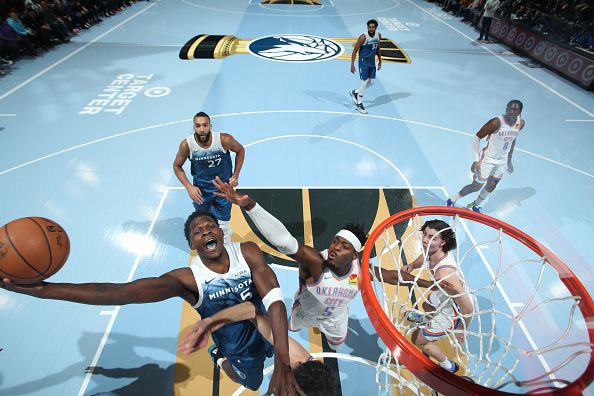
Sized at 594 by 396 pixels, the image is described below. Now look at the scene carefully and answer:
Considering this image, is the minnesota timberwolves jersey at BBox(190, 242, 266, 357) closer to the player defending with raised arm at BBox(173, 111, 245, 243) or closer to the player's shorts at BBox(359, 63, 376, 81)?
the player defending with raised arm at BBox(173, 111, 245, 243)

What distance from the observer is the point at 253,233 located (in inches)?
196

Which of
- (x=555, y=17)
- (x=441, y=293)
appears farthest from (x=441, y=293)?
(x=555, y=17)

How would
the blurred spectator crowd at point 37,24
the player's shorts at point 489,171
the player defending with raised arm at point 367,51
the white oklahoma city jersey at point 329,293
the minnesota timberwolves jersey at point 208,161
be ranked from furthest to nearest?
the blurred spectator crowd at point 37,24, the player defending with raised arm at point 367,51, the player's shorts at point 489,171, the minnesota timberwolves jersey at point 208,161, the white oklahoma city jersey at point 329,293

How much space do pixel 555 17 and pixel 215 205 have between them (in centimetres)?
1500

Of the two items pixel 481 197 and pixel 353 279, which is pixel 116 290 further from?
pixel 481 197

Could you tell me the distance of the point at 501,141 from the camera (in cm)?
483

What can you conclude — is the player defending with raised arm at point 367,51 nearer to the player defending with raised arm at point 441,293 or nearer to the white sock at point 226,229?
the white sock at point 226,229

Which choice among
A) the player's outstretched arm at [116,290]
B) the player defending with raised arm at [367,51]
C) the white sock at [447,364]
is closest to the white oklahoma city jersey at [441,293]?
the white sock at [447,364]

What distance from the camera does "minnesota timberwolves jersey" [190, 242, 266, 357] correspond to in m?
2.45

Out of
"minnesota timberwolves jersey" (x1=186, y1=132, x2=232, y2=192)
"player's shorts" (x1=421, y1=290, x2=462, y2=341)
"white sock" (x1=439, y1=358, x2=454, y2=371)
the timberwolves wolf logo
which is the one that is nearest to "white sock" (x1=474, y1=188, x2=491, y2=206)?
"player's shorts" (x1=421, y1=290, x2=462, y2=341)

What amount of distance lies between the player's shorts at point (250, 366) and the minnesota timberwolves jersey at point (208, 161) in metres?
2.11

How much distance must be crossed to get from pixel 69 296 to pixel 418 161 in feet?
19.5

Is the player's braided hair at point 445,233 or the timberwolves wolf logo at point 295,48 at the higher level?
the player's braided hair at point 445,233

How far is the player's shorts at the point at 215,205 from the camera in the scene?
14.2 feet
